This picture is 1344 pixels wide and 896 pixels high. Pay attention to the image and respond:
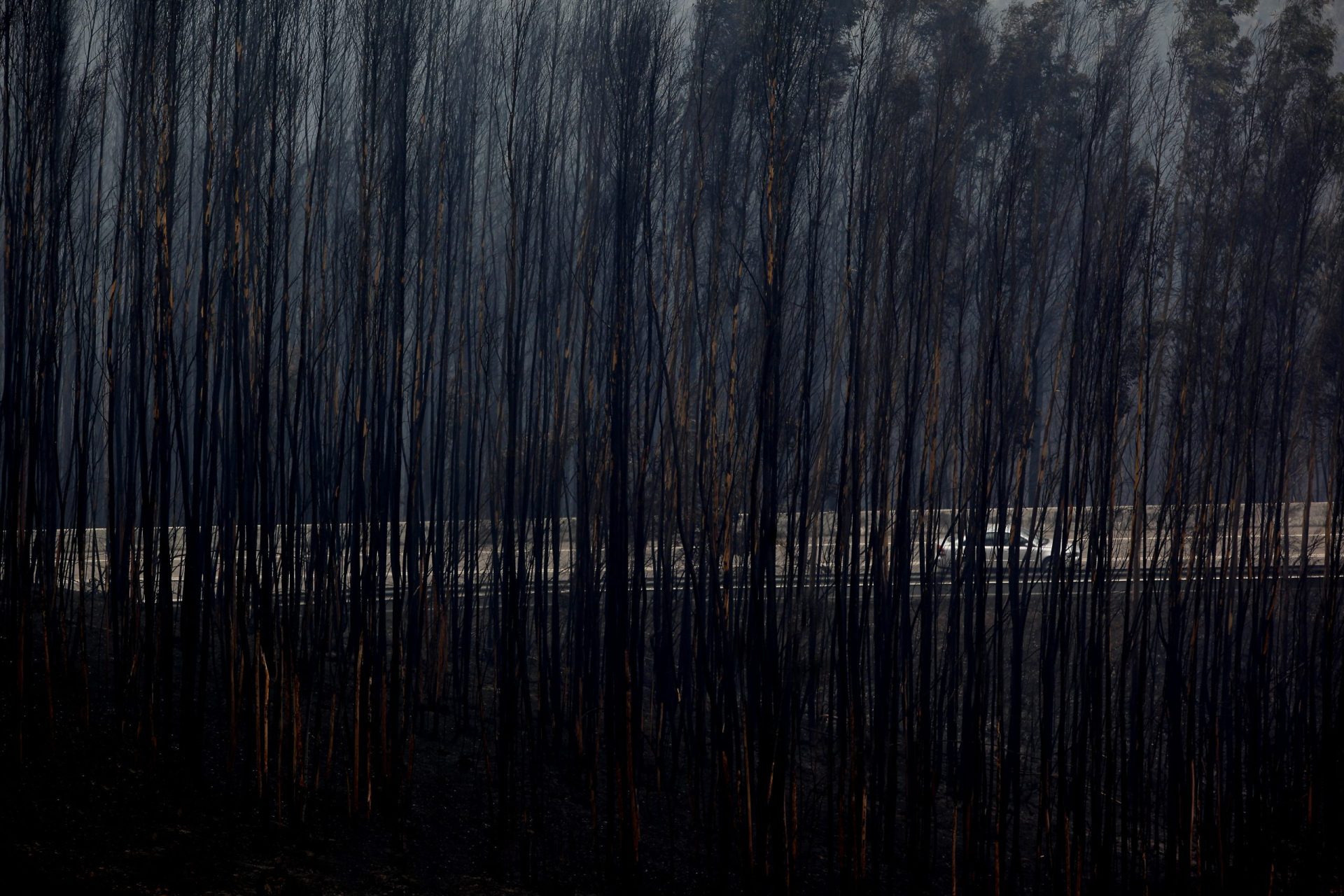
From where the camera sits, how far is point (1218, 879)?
13.6 ft

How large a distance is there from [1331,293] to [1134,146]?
4.40 ft

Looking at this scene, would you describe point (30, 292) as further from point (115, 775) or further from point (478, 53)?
point (478, 53)

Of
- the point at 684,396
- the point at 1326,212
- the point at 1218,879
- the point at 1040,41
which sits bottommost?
the point at 1218,879

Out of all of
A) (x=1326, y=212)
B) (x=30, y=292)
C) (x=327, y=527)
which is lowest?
(x=327, y=527)

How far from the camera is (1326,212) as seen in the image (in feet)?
16.7

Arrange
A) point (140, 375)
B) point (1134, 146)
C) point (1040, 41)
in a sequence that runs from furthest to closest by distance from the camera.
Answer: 1. point (1040, 41)
2. point (1134, 146)
3. point (140, 375)

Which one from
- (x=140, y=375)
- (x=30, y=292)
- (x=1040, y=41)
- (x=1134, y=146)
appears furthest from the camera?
(x=1040, y=41)

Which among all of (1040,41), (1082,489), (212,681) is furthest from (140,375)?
(1040,41)

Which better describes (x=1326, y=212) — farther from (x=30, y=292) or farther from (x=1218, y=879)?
(x=30, y=292)

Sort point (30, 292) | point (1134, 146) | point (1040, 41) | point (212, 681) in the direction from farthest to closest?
point (1040, 41) → point (212, 681) → point (1134, 146) → point (30, 292)

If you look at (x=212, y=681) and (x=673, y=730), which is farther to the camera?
(x=212, y=681)

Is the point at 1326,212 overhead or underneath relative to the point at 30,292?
overhead

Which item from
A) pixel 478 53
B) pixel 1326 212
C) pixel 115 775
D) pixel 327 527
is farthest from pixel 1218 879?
pixel 478 53

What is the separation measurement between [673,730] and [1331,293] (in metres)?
3.48
